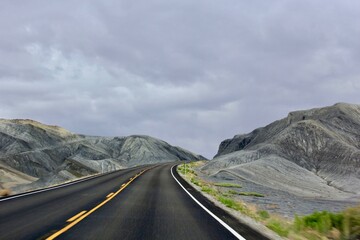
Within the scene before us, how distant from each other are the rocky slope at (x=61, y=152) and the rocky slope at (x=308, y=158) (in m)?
33.4

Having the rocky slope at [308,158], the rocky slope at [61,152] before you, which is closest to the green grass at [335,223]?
the rocky slope at [308,158]

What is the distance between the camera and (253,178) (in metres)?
66.5

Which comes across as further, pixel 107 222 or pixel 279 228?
pixel 279 228

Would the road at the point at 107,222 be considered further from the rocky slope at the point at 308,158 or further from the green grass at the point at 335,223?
the rocky slope at the point at 308,158

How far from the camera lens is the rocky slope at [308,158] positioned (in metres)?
68.7

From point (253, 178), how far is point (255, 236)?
57.5 meters

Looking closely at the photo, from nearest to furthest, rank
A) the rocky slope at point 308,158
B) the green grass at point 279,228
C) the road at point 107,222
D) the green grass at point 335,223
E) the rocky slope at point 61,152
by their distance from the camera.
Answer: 1. the road at point 107,222
2. the green grass at point 335,223
3. the green grass at point 279,228
4. the rocky slope at point 308,158
5. the rocky slope at point 61,152

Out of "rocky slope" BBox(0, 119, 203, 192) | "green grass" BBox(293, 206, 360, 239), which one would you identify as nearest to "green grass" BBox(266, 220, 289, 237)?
"green grass" BBox(293, 206, 360, 239)

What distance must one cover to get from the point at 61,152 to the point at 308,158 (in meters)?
79.2

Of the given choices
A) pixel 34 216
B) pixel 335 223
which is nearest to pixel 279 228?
pixel 335 223

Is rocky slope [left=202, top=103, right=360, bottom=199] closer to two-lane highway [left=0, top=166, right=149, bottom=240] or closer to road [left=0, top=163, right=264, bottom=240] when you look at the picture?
road [left=0, top=163, right=264, bottom=240]

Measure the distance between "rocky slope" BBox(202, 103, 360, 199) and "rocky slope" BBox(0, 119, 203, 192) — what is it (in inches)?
1315

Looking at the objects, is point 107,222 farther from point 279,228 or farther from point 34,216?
point 279,228

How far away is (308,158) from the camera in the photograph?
325ft
